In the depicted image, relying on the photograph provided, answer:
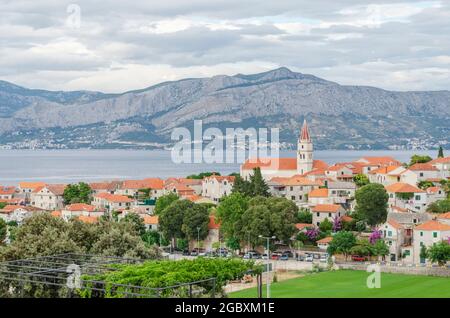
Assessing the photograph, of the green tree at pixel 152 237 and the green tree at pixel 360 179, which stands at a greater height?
the green tree at pixel 360 179

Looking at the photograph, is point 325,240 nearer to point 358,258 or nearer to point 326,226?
point 326,226

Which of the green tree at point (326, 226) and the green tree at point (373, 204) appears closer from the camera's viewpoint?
the green tree at point (373, 204)

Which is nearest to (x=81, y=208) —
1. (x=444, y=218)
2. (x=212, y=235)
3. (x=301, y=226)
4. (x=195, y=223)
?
(x=212, y=235)

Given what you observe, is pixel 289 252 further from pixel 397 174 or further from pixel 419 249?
pixel 397 174

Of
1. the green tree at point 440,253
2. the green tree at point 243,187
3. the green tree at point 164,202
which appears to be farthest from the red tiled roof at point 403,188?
the green tree at point 164,202

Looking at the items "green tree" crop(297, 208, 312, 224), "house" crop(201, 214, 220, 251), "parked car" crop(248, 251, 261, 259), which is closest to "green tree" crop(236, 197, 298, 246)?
"parked car" crop(248, 251, 261, 259)

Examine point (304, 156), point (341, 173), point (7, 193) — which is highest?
point (304, 156)

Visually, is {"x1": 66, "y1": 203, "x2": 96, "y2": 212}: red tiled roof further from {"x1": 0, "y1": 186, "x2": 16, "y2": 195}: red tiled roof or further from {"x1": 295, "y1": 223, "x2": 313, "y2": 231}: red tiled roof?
{"x1": 0, "y1": 186, "x2": 16, "y2": 195}: red tiled roof

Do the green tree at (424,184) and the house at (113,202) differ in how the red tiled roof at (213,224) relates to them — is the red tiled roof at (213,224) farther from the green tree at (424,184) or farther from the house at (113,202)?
the house at (113,202)
